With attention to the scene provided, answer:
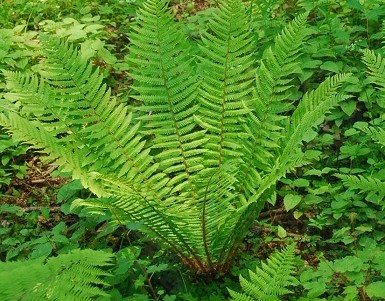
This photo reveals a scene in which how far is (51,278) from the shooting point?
1730mm

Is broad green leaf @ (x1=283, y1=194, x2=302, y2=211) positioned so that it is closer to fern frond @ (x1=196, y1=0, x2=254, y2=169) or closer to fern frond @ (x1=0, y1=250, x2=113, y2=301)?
fern frond @ (x1=196, y1=0, x2=254, y2=169)

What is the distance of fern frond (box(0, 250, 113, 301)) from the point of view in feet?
5.37

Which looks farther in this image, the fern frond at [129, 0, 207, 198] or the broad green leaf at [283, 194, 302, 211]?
the broad green leaf at [283, 194, 302, 211]

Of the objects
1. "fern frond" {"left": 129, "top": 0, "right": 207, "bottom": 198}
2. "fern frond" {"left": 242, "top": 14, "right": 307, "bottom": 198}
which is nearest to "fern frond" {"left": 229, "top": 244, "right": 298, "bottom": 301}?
"fern frond" {"left": 242, "top": 14, "right": 307, "bottom": 198}

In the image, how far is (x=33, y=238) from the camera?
9.22 ft

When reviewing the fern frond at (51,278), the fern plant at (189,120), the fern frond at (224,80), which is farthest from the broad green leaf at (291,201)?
the fern frond at (51,278)

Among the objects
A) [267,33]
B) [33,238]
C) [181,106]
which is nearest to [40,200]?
[33,238]

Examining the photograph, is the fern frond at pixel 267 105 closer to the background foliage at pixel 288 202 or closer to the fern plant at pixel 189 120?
the fern plant at pixel 189 120

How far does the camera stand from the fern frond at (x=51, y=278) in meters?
1.64

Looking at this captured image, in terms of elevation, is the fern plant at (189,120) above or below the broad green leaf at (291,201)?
above

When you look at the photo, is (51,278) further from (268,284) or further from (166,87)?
(166,87)

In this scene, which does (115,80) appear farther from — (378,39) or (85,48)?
(378,39)

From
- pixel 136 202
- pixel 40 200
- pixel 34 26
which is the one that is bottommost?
pixel 40 200

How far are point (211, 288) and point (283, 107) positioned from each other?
32.5 inches
